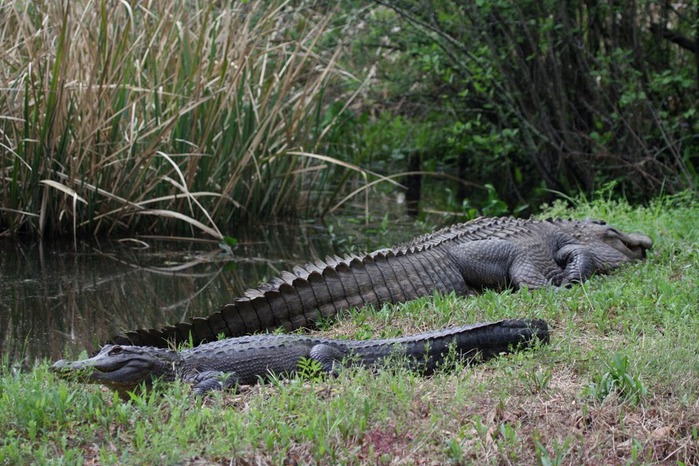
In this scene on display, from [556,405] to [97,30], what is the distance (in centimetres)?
592

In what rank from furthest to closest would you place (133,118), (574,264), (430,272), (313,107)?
(313,107)
(133,118)
(574,264)
(430,272)

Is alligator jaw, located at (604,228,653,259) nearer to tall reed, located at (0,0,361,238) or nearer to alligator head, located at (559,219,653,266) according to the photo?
alligator head, located at (559,219,653,266)

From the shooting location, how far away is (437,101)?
12961 millimetres

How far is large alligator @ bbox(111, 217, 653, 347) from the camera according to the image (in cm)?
559

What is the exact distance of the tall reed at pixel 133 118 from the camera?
7.77m

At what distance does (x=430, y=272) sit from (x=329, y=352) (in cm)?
197

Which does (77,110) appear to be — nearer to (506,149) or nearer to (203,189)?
(203,189)

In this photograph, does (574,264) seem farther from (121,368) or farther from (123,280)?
(121,368)

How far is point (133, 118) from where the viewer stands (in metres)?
8.07

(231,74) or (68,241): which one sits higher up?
(231,74)

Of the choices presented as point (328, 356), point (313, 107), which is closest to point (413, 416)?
point (328, 356)

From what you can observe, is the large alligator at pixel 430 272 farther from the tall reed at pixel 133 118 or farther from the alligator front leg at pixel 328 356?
the tall reed at pixel 133 118

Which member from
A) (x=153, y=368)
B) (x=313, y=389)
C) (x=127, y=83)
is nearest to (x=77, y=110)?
(x=127, y=83)

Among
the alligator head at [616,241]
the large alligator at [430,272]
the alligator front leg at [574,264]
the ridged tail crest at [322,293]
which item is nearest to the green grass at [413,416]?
the ridged tail crest at [322,293]
